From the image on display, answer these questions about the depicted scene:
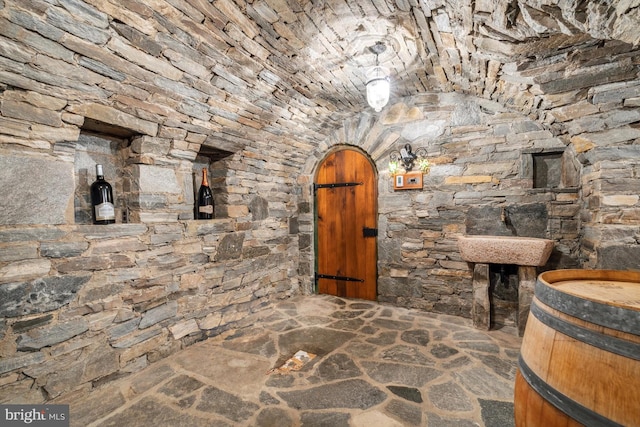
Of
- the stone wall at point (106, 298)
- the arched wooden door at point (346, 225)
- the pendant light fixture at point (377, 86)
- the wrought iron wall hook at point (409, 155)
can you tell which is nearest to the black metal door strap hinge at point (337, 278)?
the arched wooden door at point (346, 225)

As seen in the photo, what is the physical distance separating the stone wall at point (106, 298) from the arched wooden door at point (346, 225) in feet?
4.52

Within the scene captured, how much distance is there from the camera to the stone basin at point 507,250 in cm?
268

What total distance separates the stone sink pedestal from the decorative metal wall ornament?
41.6 inches

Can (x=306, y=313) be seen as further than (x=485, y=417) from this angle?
Yes

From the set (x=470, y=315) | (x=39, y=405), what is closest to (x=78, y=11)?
(x=39, y=405)

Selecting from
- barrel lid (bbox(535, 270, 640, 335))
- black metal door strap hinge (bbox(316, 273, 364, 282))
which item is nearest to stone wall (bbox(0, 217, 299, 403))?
black metal door strap hinge (bbox(316, 273, 364, 282))

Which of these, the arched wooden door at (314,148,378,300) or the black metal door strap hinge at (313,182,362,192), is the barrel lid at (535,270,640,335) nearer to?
the arched wooden door at (314,148,378,300)

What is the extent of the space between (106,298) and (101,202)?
2.55 feet

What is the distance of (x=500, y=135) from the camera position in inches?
A: 127

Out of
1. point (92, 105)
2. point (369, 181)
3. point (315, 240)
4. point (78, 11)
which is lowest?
point (315, 240)

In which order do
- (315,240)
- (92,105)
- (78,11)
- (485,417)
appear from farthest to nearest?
1. (315,240)
2. (92,105)
3. (485,417)
4. (78,11)

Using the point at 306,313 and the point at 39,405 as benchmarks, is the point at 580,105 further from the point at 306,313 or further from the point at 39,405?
the point at 39,405

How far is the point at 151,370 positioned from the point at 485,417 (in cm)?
251

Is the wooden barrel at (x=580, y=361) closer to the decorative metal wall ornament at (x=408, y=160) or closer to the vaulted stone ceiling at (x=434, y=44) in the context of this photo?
the vaulted stone ceiling at (x=434, y=44)
